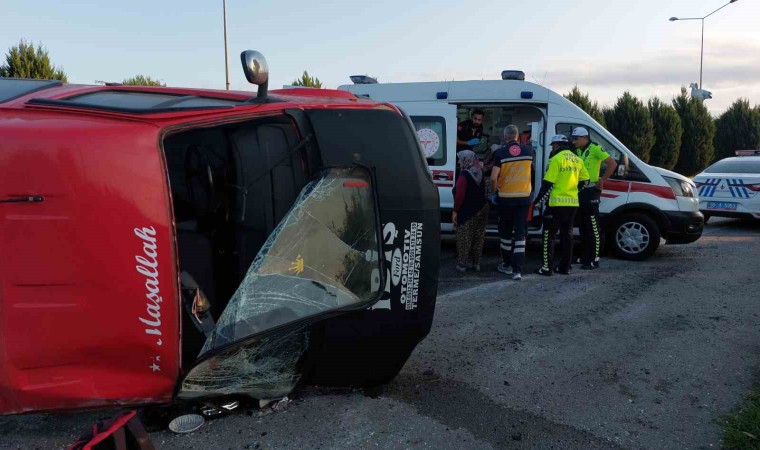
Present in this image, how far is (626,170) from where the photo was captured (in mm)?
7555

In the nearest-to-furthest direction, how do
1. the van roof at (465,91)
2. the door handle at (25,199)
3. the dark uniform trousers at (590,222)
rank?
the door handle at (25,199) < the dark uniform trousers at (590,222) < the van roof at (465,91)

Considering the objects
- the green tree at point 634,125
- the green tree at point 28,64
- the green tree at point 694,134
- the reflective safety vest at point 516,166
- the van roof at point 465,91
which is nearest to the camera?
the reflective safety vest at point 516,166

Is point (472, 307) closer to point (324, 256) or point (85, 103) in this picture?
point (324, 256)

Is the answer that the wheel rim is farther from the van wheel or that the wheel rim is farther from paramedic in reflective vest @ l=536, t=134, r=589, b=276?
paramedic in reflective vest @ l=536, t=134, r=589, b=276

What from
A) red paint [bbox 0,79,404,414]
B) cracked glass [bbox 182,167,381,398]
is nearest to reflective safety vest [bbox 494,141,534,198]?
cracked glass [bbox 182,167,381,398]

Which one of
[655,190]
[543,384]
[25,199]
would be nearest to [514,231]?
[655,190]

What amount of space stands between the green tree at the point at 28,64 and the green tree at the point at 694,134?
2232 centimetres

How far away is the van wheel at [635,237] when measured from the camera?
751 cm

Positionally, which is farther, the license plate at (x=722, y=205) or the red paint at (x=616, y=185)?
the license plate at (x=722, y=205)

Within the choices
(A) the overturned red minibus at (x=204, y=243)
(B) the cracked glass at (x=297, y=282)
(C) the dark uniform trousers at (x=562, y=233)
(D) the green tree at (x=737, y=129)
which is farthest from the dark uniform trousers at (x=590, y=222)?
(D) the green tree at (x=737, y=129)

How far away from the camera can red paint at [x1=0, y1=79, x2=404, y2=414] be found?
234cm

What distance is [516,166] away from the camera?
6570 millimetres

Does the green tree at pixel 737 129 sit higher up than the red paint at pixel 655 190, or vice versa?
the green tree at pixel 737 129

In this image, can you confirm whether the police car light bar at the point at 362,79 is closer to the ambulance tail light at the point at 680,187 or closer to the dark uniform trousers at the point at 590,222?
the dark uniform trousers at the point at 590,222
